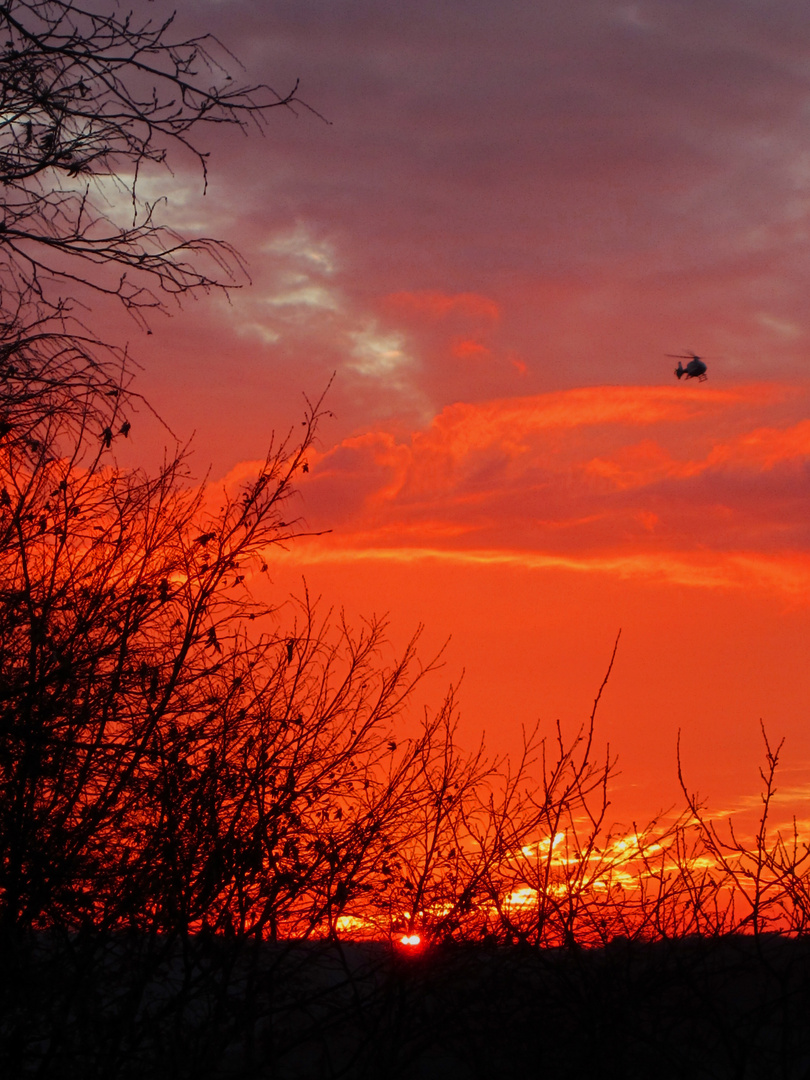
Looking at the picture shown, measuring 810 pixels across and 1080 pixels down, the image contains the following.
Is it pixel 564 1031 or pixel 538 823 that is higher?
pixel 538 823

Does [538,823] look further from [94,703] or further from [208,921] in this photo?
[94,703]

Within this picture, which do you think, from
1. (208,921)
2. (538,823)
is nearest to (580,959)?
(538,823)

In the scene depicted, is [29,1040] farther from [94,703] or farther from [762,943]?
[762,943]

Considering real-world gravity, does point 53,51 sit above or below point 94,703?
above

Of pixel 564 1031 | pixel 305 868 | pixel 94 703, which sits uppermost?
pixel 94 703

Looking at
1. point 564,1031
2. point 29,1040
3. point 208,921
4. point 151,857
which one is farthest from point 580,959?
point 29,1040

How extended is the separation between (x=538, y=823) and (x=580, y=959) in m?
1.31

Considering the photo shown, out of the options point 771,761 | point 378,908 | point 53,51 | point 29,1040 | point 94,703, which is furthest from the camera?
point 378,908

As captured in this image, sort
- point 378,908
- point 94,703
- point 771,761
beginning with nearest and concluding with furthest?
point 94,703 → point 771,761 → point 378,908

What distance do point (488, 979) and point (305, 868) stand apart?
1.70 meters

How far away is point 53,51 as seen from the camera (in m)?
5.76

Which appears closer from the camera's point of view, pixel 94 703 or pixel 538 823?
pixel 94 703

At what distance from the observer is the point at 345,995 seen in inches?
332

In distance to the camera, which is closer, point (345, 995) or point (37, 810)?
point (37, 810)
